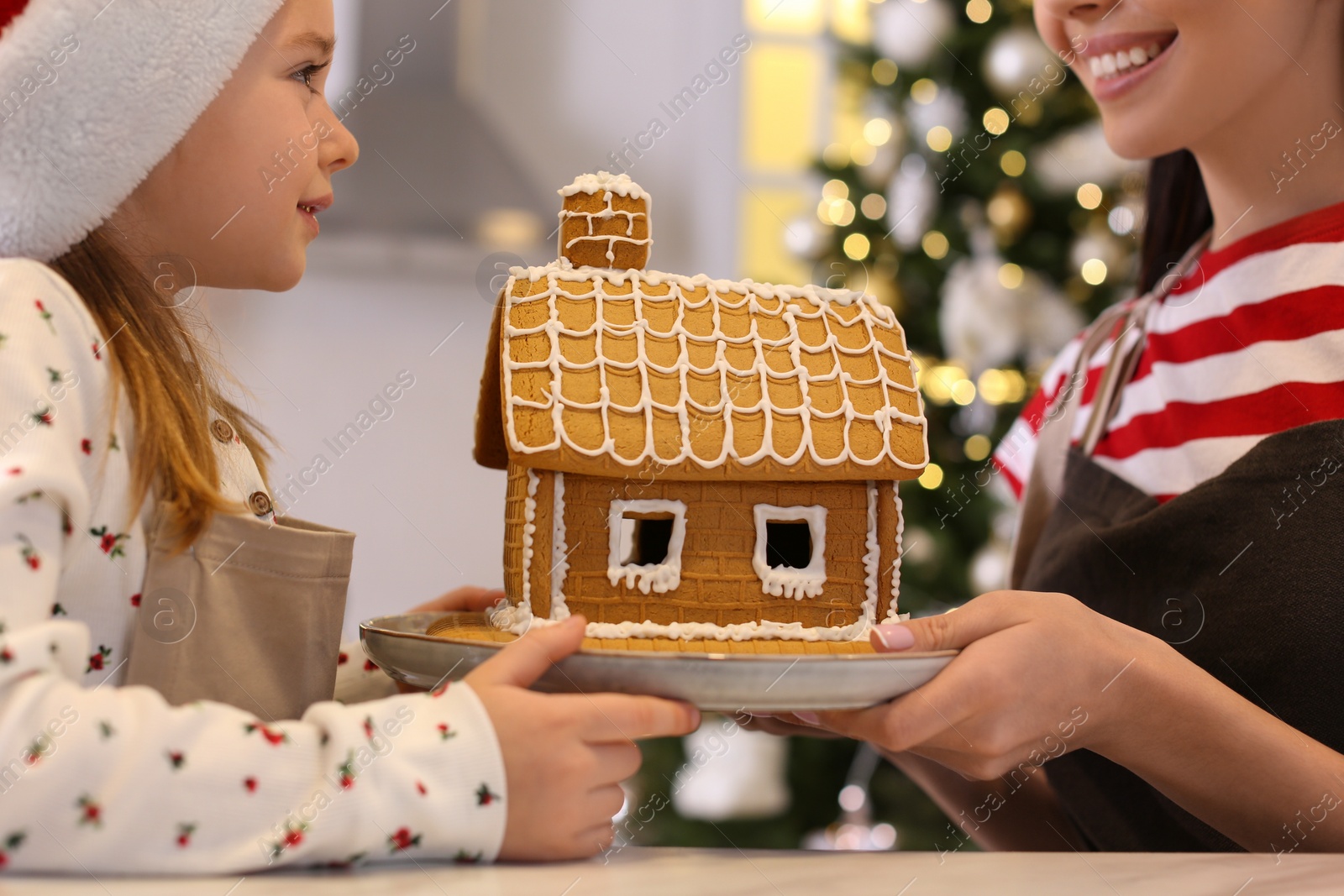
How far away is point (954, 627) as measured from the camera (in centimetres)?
83

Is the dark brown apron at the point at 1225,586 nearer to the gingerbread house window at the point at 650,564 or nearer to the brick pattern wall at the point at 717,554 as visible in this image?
the brick pattern wall at the point at 717,554

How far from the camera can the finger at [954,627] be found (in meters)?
0.82

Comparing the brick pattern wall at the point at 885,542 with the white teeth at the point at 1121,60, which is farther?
Result: the white teeth at the point at 1121,60

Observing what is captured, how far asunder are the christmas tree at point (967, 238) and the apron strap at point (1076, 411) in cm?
93

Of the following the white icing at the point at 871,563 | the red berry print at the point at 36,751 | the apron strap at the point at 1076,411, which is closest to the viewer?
the red berry print at the point at 36,751

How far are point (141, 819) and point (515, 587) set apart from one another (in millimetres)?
432

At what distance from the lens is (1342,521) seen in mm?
1029

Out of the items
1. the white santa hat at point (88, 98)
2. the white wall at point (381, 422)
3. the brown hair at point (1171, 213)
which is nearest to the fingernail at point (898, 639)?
the white santa hat at point (88, 98)

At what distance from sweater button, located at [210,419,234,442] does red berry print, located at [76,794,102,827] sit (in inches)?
15.2

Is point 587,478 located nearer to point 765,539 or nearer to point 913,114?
point 765,539

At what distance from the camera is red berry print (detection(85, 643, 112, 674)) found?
795mm

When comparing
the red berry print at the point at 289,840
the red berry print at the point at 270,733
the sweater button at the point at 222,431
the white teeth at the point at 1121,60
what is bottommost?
the red berry print at the point at 289,840

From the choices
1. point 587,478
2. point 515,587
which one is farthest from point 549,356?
point 515,587

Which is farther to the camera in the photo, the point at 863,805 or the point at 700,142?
the point at 700,142
